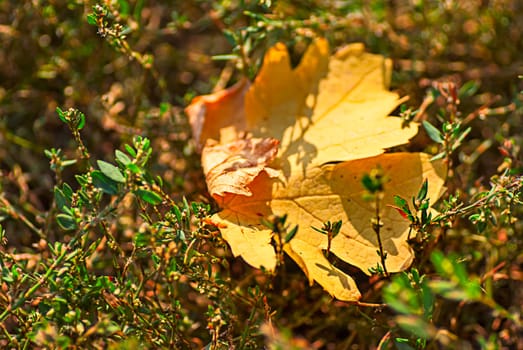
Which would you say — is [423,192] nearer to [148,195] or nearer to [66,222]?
[148,195]

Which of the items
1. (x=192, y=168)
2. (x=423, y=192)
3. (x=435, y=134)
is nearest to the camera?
(x=423, y=192)

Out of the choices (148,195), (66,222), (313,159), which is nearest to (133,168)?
(148,195)

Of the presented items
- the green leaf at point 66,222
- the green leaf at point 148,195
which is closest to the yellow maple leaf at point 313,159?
the green leaf at point 148,195

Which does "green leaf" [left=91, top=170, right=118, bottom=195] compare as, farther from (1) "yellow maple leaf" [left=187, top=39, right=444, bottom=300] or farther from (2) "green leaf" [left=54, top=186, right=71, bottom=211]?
(1) "yellow maple leaf" [left=187, top=39, right=444, bottom=300]

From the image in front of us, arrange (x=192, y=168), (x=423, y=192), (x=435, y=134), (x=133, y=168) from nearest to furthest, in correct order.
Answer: (x=133, y=168)
(x=423, y=192)
(x=435, y=134)
(x=192, y=168)

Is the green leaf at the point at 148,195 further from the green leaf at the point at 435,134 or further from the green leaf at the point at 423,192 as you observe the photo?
the green leaf at the point at 435,134

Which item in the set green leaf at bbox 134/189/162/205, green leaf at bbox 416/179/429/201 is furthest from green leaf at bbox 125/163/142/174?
green leaf at bbox 416/179/429/201
